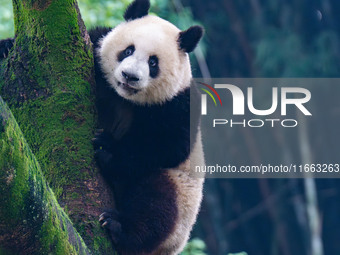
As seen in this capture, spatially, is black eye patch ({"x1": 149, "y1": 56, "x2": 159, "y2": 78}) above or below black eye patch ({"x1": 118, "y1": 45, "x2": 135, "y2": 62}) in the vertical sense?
below

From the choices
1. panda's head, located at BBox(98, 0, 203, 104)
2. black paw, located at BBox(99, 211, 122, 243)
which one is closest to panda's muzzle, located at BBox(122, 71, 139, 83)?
panda's head, located at BBox(98, 0, 203, 104)

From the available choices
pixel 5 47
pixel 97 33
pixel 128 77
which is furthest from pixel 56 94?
pixel 97 33

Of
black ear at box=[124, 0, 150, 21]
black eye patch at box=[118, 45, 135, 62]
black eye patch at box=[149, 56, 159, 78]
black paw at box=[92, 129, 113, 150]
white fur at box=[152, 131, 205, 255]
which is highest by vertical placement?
black ear at box=[124, 0, 150, 21]

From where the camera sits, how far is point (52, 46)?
3105 millimetres

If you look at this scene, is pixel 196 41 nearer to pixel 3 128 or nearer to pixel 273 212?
pixel 3 128

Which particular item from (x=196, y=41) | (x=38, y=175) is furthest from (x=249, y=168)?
(x=38, y=175)

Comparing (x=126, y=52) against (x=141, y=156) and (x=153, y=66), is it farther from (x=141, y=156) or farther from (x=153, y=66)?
(x=141, y=156)

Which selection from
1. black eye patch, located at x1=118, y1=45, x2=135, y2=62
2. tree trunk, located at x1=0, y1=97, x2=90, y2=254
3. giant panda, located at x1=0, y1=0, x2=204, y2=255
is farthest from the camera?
black eye patch, located at x1=118, y1=45, x2=135, y2=62

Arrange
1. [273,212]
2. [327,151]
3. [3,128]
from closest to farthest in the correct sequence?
[3,128] → [327,151] → [273,212]

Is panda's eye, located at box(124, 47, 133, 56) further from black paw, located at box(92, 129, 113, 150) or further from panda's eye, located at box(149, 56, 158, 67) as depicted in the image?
black paw, located at box(92, 129, 113, 150)

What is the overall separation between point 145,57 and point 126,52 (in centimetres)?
14

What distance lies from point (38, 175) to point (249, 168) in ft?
37.8

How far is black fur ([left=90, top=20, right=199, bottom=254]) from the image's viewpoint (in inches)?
125

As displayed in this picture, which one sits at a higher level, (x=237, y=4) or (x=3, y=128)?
(x=3, y=128)
